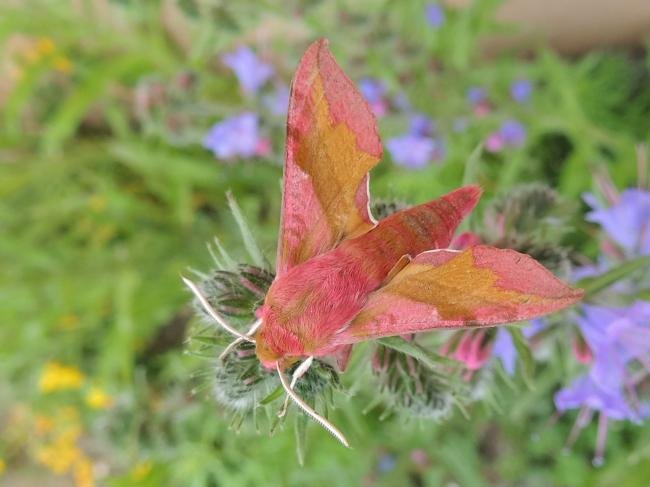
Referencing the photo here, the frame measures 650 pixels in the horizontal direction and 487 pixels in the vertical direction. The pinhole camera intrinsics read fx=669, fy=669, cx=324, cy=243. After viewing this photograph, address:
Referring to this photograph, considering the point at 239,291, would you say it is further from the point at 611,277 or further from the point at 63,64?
the point at 63,64

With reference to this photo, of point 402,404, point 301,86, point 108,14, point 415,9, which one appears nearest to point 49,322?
point 108,14

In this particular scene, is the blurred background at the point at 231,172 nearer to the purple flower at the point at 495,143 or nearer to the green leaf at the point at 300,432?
the purple flower at the point at 495,143

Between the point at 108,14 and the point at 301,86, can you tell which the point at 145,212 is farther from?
the point at 301,86

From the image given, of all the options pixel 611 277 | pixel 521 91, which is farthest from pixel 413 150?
pixel 611 277

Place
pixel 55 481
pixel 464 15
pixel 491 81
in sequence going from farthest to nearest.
Answer: pixel 55 481, pixel 491 81, pixel 464 15

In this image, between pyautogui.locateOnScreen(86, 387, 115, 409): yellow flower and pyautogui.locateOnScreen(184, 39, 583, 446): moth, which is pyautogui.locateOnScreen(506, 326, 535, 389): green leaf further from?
pyautogui.locateOnScreen(86, 387, 115, 409): yellow flower

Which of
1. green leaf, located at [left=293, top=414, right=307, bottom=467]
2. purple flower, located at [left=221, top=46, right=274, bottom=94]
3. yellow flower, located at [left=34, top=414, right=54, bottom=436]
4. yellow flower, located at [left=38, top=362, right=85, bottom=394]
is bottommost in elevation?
yellow flower, located at [left=34, top=414, right=54, bottom=436]

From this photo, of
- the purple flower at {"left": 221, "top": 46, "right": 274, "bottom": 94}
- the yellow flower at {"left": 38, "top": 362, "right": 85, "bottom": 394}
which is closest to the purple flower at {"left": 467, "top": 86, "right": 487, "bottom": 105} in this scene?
the purple flower at {"left": 221, "top": 46, "right": 274, "bottom": 94}
